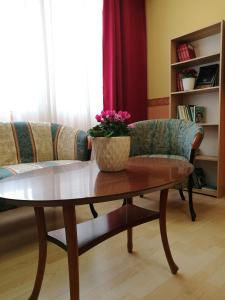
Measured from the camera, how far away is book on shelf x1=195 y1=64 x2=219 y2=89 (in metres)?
2.62

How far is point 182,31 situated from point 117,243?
2541mm

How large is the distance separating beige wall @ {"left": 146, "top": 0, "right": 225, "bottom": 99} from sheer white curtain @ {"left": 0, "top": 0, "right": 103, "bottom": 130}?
2.50ft

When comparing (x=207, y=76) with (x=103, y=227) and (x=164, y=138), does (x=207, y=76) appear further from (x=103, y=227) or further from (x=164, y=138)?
(x=103, y=227)

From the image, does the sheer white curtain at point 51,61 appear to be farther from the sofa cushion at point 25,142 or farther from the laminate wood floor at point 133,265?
the laminate wood floor at point 133,265

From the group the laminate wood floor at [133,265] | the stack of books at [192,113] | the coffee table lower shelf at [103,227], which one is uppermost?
the stack of books at [192,113]

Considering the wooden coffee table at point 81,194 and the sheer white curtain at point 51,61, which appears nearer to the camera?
the wooden coffee table at point 81,194

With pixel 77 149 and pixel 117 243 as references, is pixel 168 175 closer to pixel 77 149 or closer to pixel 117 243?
pixel 117 243

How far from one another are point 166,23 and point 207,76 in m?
0.96

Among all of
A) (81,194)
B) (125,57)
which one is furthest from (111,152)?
(125,57)

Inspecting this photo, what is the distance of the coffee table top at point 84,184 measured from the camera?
810 mm

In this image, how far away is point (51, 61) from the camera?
2.62 metres

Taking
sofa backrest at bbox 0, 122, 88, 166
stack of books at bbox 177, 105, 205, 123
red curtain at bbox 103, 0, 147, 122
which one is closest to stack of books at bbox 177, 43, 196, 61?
stack of books at bbox 177, 105, 205, 123

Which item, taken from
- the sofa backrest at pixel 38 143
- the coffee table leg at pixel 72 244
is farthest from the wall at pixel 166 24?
the coffee table leg at pixel 72 244

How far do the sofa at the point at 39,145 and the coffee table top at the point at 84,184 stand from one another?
884mm
